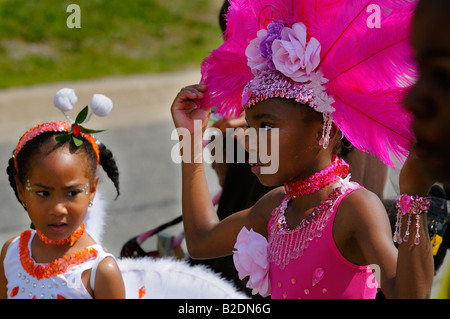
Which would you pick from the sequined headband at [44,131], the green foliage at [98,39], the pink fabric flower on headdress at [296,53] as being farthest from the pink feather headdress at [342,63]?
the green foliage at [98,39]

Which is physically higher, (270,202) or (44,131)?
(44,131)

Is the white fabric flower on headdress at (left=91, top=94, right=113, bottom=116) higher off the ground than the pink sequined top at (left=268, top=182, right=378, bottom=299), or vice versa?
the white fabric flower on headdress at (left=91, top=94, right=113, bottom=116)

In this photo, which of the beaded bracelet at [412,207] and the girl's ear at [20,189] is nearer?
the beaded bracelet at [412,207]

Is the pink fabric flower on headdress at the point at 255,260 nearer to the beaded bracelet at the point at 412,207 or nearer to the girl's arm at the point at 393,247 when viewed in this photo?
the girl's arm at the point at 393,247

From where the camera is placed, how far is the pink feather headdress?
1.80 m

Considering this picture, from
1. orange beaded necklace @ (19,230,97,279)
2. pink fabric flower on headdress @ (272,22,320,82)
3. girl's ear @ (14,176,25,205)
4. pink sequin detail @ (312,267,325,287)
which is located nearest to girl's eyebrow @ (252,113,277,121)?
pink fabric flower on headdress @ (272,22,320,82)

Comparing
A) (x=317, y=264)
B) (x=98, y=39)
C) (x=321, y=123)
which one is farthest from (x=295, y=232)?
(x=98, y=39)

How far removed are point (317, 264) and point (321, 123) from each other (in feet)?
1.35

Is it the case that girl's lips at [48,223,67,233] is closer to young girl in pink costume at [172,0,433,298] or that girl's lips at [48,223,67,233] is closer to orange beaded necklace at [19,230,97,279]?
orange beaded necklace at [19,230,97,279]

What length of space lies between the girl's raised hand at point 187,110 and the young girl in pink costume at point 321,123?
5.4 inches

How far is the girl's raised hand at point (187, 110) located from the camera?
2.23 meters

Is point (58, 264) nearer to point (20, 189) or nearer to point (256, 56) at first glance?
point (20, 189)

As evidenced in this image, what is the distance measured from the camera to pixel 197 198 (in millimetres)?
2254

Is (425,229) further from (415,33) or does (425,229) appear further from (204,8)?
(204,8)
